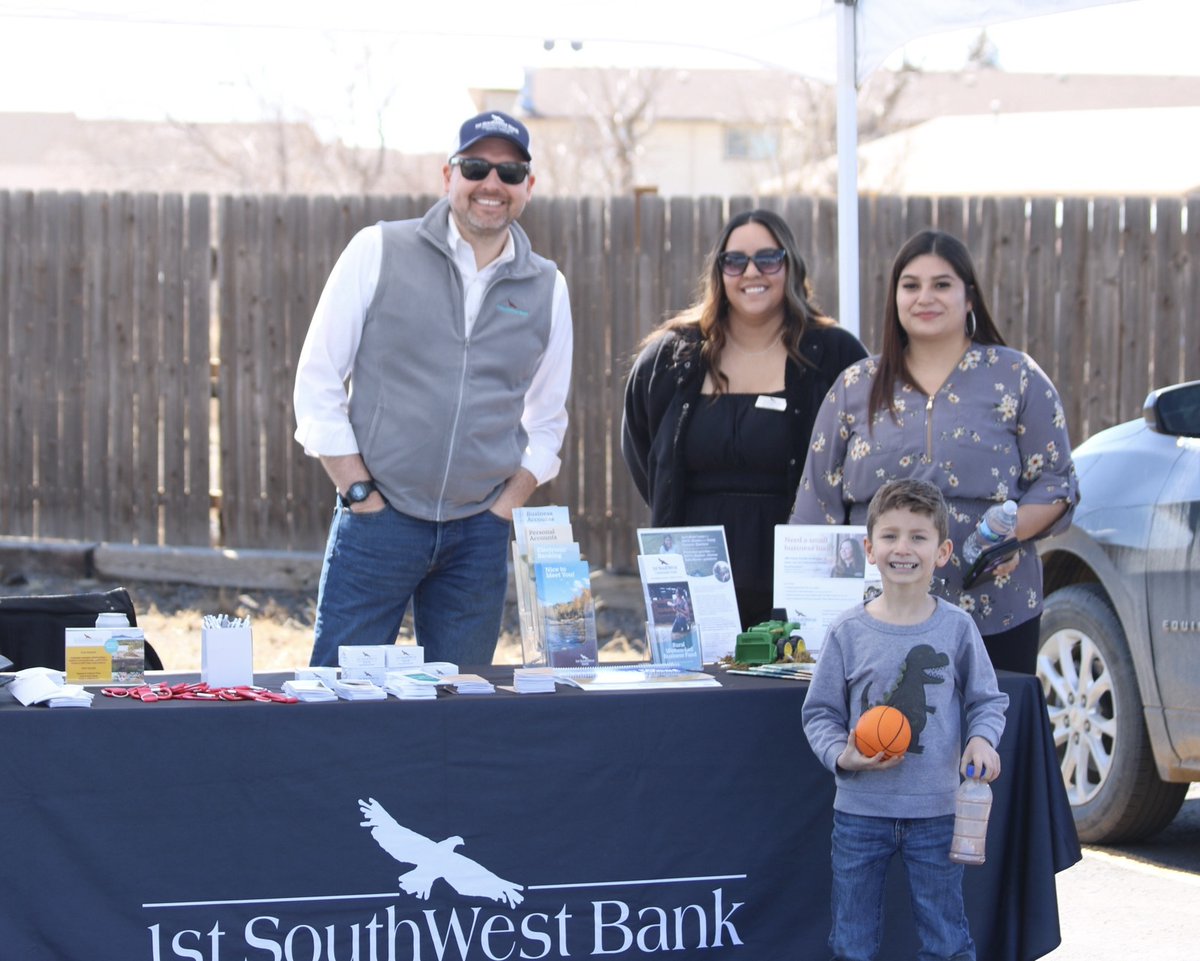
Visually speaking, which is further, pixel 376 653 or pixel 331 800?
pixel 376 653

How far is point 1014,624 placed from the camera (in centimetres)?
399

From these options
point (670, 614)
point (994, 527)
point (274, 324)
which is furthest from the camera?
point (274, 324)

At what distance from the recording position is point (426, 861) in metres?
3.33

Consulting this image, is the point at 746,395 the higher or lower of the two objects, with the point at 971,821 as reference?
higher

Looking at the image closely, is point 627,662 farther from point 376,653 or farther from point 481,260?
point 481,260

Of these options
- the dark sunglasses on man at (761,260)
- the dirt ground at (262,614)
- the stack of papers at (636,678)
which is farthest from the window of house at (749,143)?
the stack of papers at (636,678)

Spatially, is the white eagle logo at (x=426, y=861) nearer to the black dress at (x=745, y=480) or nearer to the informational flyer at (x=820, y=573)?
the informational flyer at (x=820, y=573)

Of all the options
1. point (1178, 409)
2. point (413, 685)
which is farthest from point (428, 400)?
point (1178, 409)

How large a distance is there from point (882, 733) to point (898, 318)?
54.6 inches

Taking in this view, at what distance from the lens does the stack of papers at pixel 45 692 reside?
125 inches

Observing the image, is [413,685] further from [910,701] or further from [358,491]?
[910,701]

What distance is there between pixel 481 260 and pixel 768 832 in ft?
5.73

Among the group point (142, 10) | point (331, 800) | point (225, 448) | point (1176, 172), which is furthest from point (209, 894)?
point (1176, 172)

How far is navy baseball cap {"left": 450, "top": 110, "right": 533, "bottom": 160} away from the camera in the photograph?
4.18 m
